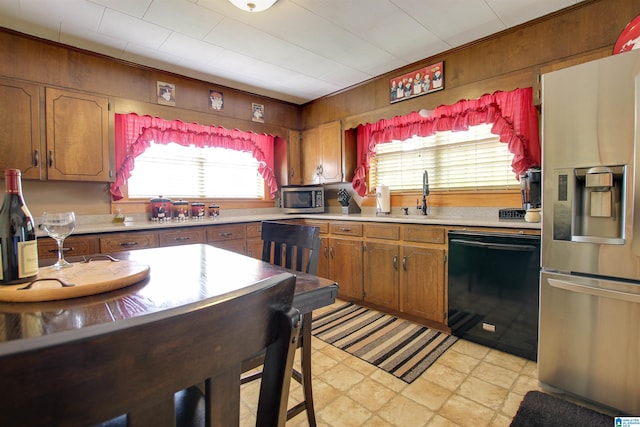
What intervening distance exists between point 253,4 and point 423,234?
216 cm

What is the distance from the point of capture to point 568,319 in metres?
1.65

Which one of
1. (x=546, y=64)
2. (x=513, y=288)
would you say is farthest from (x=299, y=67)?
(x=513, y=288)

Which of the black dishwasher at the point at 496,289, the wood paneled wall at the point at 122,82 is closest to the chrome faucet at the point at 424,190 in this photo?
the black dishwasher at the point at 496,289

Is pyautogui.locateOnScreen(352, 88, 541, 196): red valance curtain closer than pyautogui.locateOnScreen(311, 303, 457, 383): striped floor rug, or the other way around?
pyautogui.locateOnScreen(311, 303, 457, 383): striped floor rug

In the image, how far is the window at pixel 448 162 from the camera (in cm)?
280

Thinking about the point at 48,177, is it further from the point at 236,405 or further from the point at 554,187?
the point at 554,187

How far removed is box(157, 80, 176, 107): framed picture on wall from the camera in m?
3.16

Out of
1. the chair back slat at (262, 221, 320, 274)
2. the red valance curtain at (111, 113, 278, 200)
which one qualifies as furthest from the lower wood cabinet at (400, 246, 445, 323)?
the red valance curtain at (111, 113, 278, 200)

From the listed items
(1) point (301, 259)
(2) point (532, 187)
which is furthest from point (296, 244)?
(2) point (532, 187)

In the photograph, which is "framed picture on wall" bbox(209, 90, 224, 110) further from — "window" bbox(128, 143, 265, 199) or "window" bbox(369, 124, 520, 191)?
"window" bbox(369, 124, 520, 191)

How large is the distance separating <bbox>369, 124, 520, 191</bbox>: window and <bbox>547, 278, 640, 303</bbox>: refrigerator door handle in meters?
1.28

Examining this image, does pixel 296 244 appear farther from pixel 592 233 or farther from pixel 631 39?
pixel 631 39

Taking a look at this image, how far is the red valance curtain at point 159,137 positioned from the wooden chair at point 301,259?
2152mm

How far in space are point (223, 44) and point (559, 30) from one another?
2696mm
